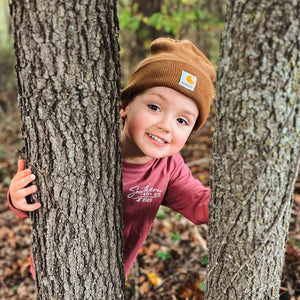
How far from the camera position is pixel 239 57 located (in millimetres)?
1049

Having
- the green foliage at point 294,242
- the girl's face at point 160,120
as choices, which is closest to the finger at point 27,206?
the girl's face at point 160,120

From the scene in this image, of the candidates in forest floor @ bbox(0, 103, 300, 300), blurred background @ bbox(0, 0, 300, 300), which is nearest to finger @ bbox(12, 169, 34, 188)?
blurred background @ bbox(0, 0, 300, 300)

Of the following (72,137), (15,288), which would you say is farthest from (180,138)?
(15,288)

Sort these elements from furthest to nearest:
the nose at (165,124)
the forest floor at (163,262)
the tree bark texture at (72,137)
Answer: the forest floor at (163,262) < the nose at (165,124) < the tree bark texture at (72,137)

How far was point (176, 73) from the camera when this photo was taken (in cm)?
165

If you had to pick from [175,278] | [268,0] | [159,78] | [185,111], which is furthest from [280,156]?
[175,278]

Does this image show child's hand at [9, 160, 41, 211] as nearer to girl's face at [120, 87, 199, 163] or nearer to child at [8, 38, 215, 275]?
child at [8, 38, 215, 275]

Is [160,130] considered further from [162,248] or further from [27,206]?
[162,248]

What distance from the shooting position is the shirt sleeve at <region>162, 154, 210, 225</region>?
1.88 meters

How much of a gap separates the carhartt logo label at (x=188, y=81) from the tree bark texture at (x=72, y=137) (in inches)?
15.5

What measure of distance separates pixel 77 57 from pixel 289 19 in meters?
0.82

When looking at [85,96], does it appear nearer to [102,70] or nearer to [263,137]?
[102,70]

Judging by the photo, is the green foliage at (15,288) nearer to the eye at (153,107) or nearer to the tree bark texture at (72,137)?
the tree bark texture at (72,137)

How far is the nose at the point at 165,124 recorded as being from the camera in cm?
162
